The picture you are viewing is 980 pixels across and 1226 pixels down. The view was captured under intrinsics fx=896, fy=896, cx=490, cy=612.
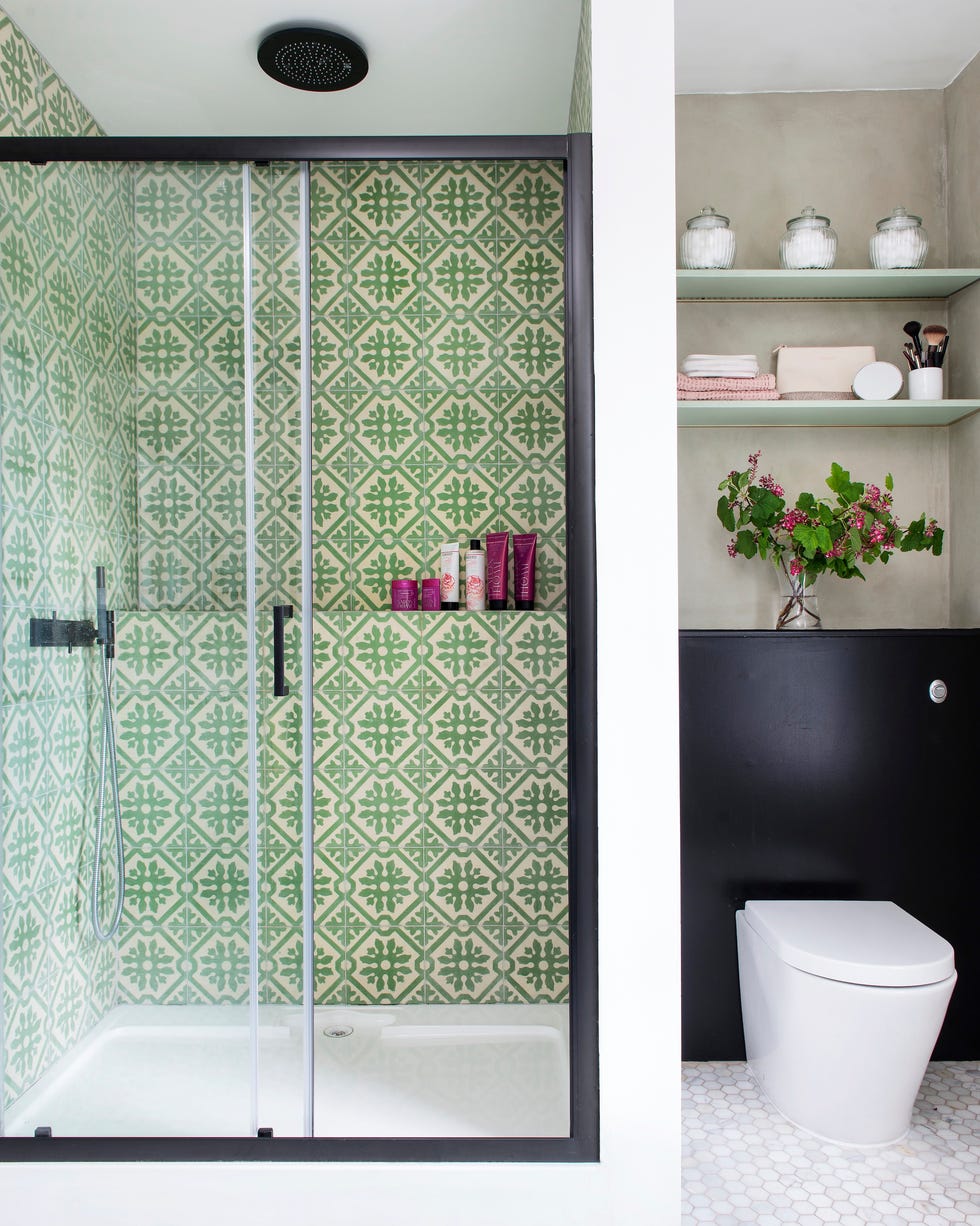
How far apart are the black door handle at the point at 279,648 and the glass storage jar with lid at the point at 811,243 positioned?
1.71 m

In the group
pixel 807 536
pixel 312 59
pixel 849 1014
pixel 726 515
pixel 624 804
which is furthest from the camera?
pixel 726 515

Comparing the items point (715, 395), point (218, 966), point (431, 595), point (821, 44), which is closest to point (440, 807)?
point (431, 595)

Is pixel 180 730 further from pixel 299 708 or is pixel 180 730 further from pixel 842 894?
pixel 842 894

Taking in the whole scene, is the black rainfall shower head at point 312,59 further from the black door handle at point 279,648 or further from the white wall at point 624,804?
the black door handle at point 279,648

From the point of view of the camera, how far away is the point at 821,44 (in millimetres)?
2408

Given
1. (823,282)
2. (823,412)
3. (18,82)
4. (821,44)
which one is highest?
(821,44)

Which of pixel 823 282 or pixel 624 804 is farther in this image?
pixel 823 282

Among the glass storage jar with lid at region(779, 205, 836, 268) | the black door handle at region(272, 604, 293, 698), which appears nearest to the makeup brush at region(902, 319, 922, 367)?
the glass storage jar with lid at region(779, 205, 836, 268)

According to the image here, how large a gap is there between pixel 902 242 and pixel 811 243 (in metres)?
0.24

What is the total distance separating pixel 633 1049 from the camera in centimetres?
161

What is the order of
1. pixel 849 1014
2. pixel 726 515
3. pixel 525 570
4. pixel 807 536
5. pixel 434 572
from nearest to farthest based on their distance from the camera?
pixel 849 1014 < pixel 807 536 < pixel 726 515 < pixel 525 570 < pixel 434 572

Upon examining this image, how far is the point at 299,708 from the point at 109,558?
1.47 ft

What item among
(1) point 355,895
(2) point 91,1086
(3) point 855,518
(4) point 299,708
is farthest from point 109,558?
(3) point 855,518

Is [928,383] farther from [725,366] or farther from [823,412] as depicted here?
[725,366]
